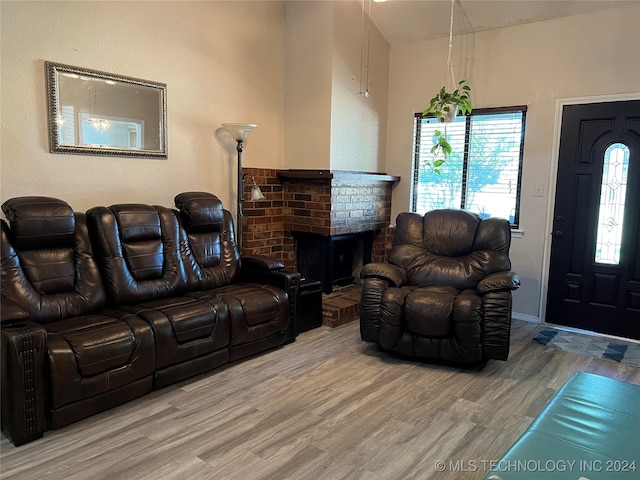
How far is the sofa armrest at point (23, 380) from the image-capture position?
2.14 meters

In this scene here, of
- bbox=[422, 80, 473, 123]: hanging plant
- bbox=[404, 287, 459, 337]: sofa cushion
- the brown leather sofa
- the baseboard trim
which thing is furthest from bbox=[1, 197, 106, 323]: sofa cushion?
the baseboard trim

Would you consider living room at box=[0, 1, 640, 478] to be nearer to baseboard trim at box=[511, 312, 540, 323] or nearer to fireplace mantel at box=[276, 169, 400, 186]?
baseboard trim at box=[511, 312, 540, 323]

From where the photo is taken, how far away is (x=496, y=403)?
2.73 metres

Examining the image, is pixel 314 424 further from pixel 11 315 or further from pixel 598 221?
pixel 598 221

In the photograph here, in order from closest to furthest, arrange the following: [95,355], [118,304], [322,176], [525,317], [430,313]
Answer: [95,355] → [118,304] → [430,313] → [322,176] → [525,317]

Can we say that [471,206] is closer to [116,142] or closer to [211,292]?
[211,292]

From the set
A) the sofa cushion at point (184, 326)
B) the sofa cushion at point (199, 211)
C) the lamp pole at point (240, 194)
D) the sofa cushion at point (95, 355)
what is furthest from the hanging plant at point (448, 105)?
the sofa cushion at point (95, 355)

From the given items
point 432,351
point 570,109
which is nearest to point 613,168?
point 570,109

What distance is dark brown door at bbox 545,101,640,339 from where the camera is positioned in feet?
12.5

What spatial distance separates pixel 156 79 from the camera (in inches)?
142

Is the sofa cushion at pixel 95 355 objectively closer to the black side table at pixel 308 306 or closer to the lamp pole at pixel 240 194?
the black side table at pixel 308 306

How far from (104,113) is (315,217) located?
2009mm

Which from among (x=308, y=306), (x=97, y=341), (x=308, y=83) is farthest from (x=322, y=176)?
(x=97, y=341)

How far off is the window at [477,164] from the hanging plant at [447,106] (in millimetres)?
90
